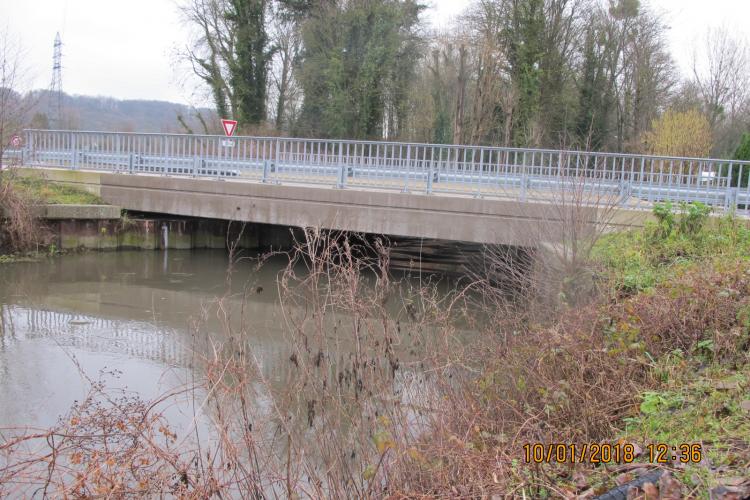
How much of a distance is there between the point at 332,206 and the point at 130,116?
33.3 meters

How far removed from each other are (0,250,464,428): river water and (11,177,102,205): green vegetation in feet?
5.29

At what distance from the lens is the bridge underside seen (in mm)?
12180

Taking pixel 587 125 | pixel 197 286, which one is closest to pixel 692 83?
pixel 587 125

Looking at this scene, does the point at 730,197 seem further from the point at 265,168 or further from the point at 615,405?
the point at 265,168

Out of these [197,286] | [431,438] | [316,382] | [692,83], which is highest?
[692,83]

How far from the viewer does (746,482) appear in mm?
3156

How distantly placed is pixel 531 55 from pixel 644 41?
7.51 metres

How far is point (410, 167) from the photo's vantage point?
14.2m

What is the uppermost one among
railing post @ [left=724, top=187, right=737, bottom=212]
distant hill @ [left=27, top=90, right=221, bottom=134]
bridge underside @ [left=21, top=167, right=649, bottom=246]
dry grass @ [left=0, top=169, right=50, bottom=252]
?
distant hill @ [left=27, top=90, right=221, bottom=134]

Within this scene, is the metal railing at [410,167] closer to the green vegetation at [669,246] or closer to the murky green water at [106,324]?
the green vegetation at [669,246]

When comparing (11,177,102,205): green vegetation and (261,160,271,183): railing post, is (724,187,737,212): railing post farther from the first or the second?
(11,177,102,205): green vegetation

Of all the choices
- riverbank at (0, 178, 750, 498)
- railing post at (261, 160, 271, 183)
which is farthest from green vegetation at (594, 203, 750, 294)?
railing post at (261, 160, 271, 183)

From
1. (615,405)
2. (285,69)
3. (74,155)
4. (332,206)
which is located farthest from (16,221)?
(285,69)

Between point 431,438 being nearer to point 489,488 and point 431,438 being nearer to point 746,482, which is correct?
point 489,488
